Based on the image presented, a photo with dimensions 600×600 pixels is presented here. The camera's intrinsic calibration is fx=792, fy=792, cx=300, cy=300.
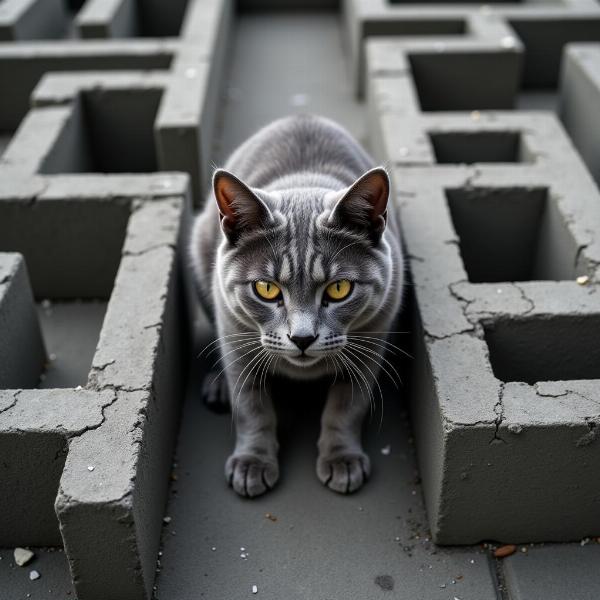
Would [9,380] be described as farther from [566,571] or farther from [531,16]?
[531,16]

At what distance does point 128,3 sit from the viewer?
5.08 meters

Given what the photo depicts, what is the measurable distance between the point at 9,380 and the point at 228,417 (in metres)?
0.74

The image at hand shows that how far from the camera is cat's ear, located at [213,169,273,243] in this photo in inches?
83.9

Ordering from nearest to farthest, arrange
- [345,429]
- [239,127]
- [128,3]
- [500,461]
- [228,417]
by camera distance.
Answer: [500,461] < [345,429] < [228,417] < [239,127] < [128,3]

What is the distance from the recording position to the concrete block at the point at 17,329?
8.29 feet

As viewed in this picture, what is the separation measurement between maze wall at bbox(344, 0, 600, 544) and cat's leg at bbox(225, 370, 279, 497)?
48 cm

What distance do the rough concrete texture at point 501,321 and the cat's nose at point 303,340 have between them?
409mm

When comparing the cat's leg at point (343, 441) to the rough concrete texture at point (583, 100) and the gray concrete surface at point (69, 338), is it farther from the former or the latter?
the rough concrete texture at point (583, 100)

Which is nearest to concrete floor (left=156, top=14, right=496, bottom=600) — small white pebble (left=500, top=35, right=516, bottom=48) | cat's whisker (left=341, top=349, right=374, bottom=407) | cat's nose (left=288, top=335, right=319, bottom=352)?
cat's whisker (left=341, top=349, right=374, bottom=407)

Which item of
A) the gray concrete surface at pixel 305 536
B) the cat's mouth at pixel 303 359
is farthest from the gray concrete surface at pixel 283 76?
the cat's mouth at pixel 303 359

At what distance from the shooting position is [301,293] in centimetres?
218

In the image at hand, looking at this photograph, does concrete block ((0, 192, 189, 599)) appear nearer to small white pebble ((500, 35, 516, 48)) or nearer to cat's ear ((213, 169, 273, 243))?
cat's ear ((213, 169, 273, 243))

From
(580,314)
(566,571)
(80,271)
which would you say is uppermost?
(580,314)

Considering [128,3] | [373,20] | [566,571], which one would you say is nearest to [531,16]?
[373,20]
